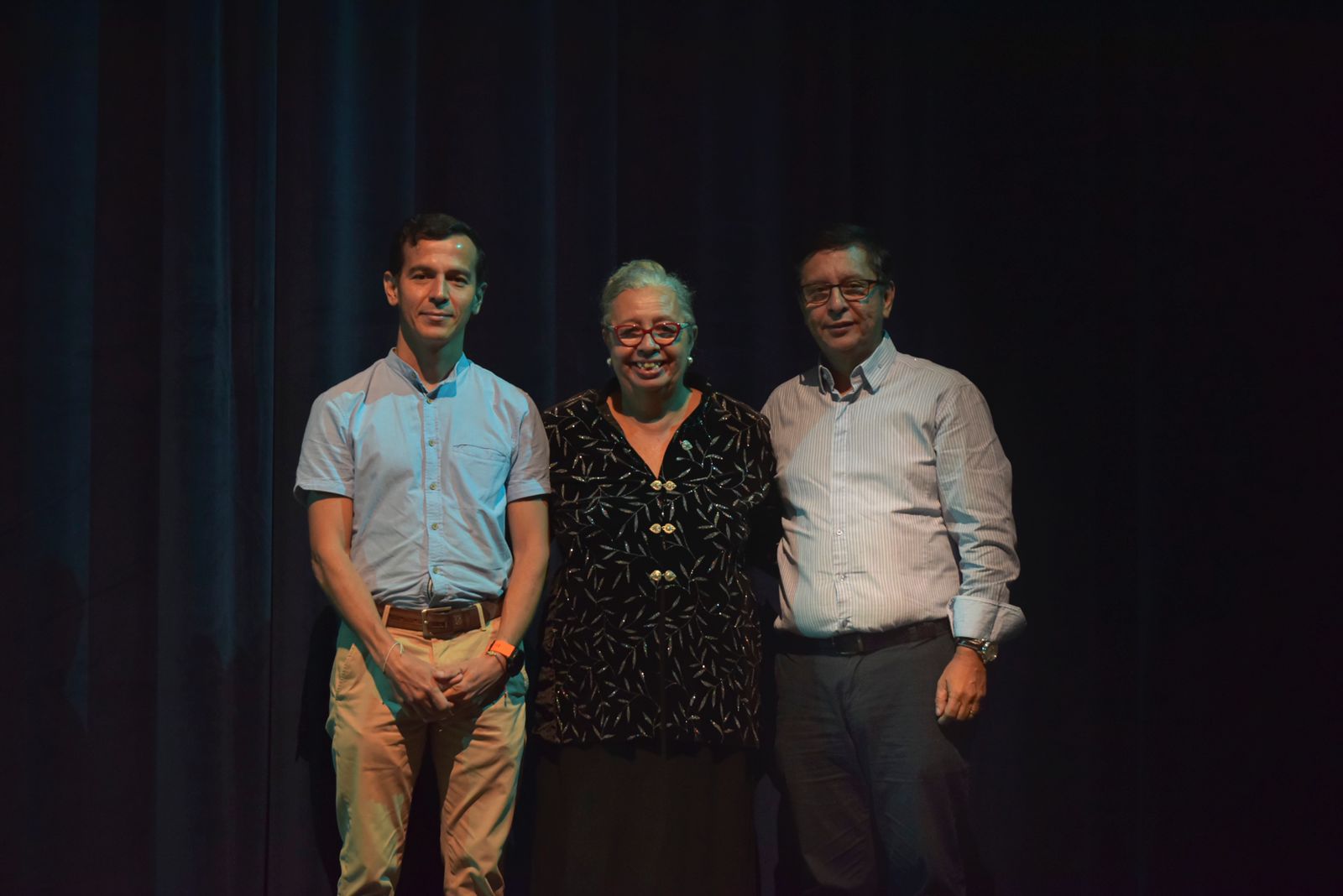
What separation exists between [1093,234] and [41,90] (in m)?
2.68

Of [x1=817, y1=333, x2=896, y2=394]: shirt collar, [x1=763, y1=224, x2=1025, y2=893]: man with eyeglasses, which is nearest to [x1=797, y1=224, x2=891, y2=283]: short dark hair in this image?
[x1=763, y1=224, x2=1025, y2=893]: man with eyeglasses

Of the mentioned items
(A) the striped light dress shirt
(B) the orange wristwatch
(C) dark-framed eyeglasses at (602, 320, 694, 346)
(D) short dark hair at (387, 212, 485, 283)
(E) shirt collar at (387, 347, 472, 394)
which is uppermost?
(D) short dark hair at (387, 212, 485, 283)

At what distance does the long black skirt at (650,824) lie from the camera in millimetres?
2408

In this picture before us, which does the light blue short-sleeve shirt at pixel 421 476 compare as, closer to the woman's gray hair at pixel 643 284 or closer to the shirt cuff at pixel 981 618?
the woman's gray hair at pixel 643 284

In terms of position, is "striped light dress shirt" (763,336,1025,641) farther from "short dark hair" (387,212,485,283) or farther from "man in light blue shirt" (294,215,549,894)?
"short dark hair" (387,212,485,283)

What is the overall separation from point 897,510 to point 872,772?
1.76 ft

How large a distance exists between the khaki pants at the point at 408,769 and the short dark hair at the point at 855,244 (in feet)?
3.53

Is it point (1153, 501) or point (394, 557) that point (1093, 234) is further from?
point (394, 557)

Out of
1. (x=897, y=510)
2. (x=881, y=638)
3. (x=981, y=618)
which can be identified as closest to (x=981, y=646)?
(x=981, y=618)

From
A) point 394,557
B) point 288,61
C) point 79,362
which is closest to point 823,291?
point 394,557

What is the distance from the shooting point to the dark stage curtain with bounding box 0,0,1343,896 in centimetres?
278

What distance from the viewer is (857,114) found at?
3148 millimetres

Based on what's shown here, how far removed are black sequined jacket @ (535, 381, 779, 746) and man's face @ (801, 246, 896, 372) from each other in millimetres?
351

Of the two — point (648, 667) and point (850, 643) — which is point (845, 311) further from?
point (648, 667)
